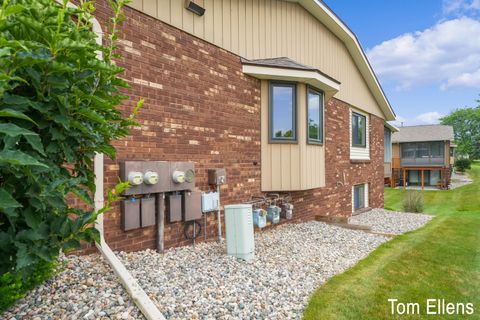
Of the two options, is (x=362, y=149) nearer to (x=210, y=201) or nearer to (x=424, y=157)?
(x=210, y=201)

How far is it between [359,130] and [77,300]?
12774 mm

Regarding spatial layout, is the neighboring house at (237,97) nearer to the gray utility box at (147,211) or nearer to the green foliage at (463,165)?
the gray utility box at (147,211)

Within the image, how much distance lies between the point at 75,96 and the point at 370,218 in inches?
487

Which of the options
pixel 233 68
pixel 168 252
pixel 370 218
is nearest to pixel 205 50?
pixel 233 68

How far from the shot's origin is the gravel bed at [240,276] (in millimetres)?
3520

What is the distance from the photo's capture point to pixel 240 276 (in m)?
4.44

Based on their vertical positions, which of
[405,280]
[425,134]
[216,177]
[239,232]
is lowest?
[405,280]

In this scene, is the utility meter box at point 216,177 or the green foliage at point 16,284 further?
the utility meter box at point 216,177

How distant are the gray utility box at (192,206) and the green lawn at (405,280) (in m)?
2.47

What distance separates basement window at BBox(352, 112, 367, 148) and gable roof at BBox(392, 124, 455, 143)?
890 inches

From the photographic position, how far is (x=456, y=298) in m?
4.50

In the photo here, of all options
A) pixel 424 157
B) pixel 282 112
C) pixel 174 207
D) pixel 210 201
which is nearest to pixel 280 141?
pixel 282 112

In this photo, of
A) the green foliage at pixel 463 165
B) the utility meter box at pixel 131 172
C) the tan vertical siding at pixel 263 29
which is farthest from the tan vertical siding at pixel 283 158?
the green foliage at pixel 463 165

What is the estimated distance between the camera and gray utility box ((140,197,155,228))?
16.2ft
